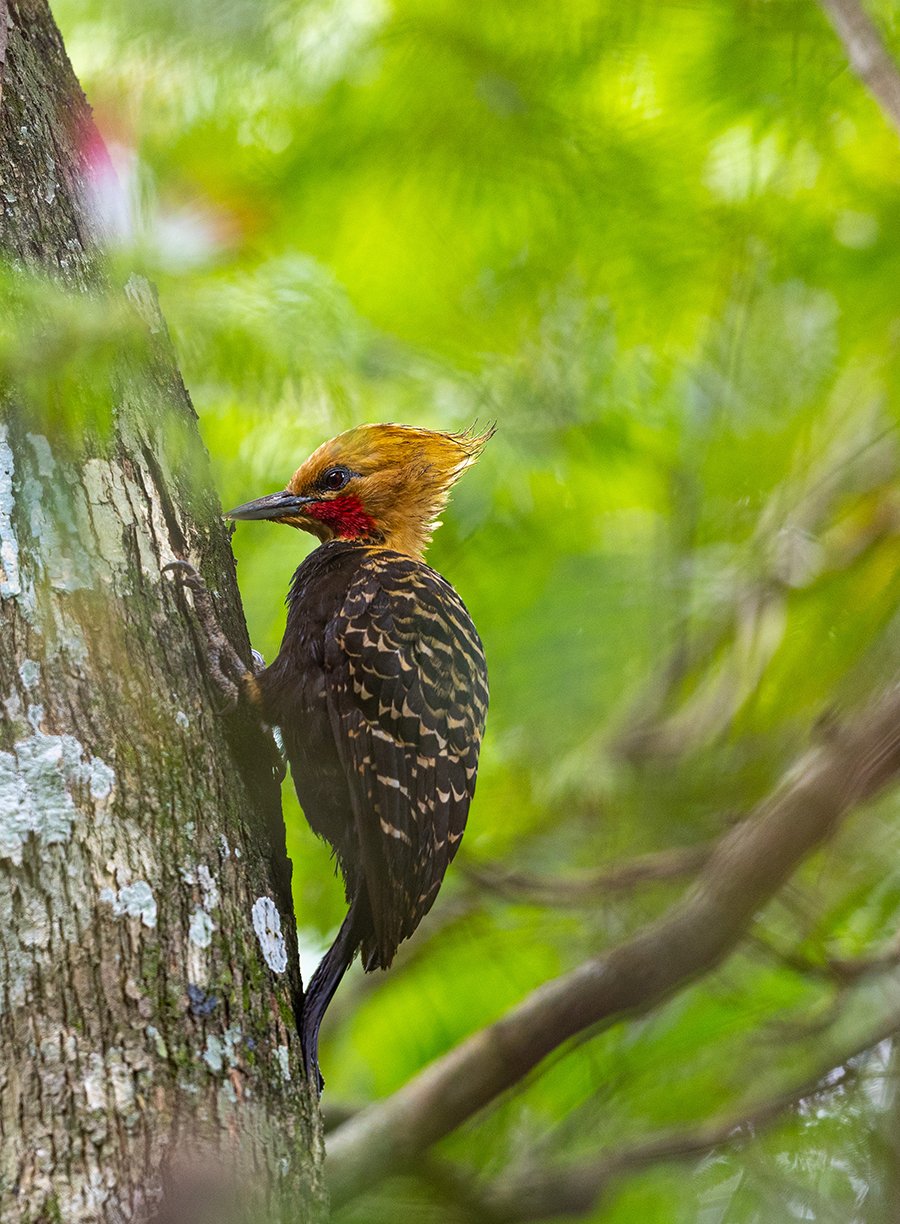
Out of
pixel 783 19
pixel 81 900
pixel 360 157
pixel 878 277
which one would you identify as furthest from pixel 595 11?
pixel 81 900

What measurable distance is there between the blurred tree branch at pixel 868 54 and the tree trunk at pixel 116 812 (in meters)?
1.27

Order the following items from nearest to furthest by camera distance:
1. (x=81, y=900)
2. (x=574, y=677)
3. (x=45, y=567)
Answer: (x=81, y=900)
(x=45, y=567)
(x=574, y=677)

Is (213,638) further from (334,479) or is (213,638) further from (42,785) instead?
(334,479)

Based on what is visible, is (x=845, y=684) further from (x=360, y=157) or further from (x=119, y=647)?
(x=360, y=157)

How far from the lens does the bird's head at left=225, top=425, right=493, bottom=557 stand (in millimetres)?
3240

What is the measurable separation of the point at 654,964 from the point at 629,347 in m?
1.23

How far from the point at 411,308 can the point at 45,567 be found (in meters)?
0.92

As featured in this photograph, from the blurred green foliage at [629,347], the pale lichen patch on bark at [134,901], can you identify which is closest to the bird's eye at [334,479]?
the blurred green foliage at [629,347]

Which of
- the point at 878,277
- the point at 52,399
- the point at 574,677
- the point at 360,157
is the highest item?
the point at 360,157

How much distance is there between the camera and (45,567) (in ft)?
6.54

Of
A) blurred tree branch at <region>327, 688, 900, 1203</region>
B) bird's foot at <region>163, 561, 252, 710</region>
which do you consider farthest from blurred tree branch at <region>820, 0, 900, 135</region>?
bird's foot at <region>163, 561, 252, 710</region>

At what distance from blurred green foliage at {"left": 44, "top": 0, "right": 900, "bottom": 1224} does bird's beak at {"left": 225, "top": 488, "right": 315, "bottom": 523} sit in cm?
32

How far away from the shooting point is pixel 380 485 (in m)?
3.34

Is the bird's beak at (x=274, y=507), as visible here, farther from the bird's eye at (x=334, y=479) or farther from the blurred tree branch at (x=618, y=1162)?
the blurred tree branch at (x=618, y=1162)
